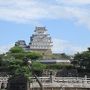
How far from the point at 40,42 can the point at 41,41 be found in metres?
0.64

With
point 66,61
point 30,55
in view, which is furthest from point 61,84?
point 66,61

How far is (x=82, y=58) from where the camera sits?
7531 cm

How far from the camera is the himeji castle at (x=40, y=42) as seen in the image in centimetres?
13112

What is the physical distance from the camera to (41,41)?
5217 inches

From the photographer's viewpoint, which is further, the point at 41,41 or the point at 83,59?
the point at 41,41

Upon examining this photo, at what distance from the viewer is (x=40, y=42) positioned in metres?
132

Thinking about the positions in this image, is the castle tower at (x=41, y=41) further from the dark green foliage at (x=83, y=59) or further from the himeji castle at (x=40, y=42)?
the dark green foliage at (x=83, y=59)

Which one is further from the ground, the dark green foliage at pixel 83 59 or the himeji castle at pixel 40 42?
the himeji castle at pixel 40 42

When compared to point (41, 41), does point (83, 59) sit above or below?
below

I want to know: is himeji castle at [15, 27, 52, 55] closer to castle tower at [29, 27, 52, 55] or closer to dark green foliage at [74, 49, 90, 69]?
castle tower at [29, 27, 52, 55]

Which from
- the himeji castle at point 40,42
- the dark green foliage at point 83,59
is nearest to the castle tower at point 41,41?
the himeji castle at point 40,42

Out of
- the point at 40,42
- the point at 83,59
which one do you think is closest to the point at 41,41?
the point at 40,42

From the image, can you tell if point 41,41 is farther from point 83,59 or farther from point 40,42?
point 83,59

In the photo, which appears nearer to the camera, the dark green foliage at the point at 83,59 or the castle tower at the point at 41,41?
the dark green foliage at the point at 83,59
